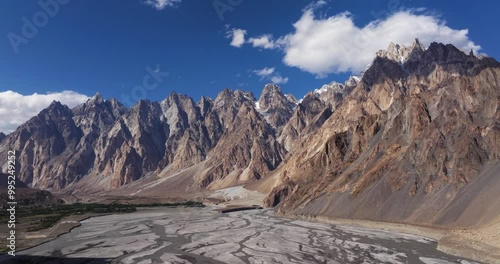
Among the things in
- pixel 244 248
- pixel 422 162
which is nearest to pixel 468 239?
pixel 244 248

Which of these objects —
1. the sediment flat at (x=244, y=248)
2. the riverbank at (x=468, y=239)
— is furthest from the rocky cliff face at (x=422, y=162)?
the sediment flat at (x=244, y=248)

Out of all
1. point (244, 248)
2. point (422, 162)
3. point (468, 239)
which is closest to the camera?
point (468, 239)

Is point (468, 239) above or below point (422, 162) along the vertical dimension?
below

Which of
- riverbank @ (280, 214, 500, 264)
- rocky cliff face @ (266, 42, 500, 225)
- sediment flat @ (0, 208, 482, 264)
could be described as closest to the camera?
riverbank @ (280, 214, 500, 264)

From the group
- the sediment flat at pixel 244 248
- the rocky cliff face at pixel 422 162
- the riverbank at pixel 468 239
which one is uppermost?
the rocky cliff face at pixel 422 162

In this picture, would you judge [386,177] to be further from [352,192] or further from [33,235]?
[33,235]

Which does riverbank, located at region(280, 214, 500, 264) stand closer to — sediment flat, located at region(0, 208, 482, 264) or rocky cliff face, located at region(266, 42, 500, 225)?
sediment flat, located at region(0, 208, 482, 264)

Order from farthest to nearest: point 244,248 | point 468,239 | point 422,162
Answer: point 422,162
point 244,248
point 468,239

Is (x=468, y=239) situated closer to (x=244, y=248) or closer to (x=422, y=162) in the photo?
(x=244, y=248)

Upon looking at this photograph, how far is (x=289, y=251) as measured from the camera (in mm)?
61000

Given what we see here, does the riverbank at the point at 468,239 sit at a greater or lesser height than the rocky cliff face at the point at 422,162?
lesser

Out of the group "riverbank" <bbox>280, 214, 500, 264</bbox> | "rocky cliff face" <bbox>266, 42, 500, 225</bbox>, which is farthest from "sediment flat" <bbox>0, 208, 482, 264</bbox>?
"rocky cliff face" <bbox>266, 42, 500, 225</bbox>

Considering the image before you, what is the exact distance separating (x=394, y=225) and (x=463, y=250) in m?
29.8

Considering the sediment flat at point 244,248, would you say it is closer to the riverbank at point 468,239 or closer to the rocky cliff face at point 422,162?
the riverbank at point 468,239
